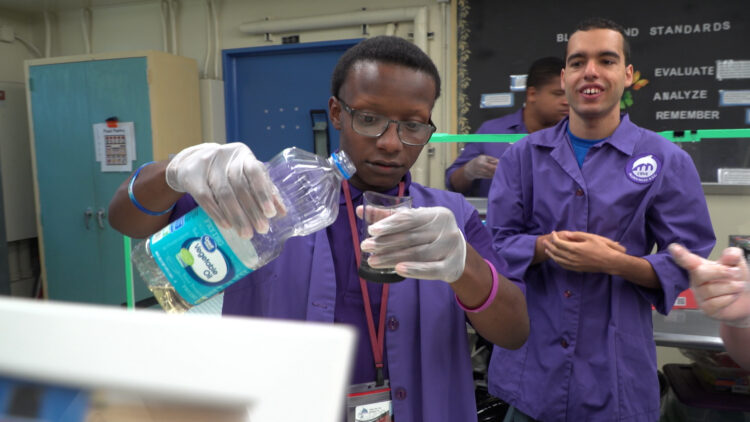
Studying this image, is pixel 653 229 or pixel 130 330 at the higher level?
pixel 130 330

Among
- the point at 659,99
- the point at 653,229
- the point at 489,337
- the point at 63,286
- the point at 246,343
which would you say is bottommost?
the point at 63,286

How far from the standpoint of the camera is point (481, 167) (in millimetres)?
2283

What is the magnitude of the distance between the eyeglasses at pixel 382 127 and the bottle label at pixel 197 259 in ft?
1.18

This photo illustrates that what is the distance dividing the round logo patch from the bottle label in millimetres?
1177

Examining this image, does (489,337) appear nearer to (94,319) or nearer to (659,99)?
(94,319)

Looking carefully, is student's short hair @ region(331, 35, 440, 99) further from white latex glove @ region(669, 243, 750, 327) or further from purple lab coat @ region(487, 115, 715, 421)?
purple lab coat @ region(487, 115, 715, 421)

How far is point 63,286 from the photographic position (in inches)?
163

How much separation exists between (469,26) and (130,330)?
3.56 metres

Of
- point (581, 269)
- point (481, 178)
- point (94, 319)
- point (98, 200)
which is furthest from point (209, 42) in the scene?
point (94, 319)

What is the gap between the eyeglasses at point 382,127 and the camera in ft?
3.07

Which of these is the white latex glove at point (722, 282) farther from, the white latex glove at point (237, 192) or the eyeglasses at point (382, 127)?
the white latex glove at point (237, 192)

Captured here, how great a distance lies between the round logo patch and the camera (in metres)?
1.39

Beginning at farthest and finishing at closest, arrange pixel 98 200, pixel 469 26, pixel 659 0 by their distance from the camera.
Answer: pixel 98 200
pixel 469 26
pixel 659 0

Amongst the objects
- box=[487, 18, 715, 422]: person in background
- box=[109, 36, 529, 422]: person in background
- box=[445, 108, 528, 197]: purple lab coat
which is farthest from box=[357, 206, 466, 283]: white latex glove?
box=[445, 108, 528, 197]: purple lab coat
